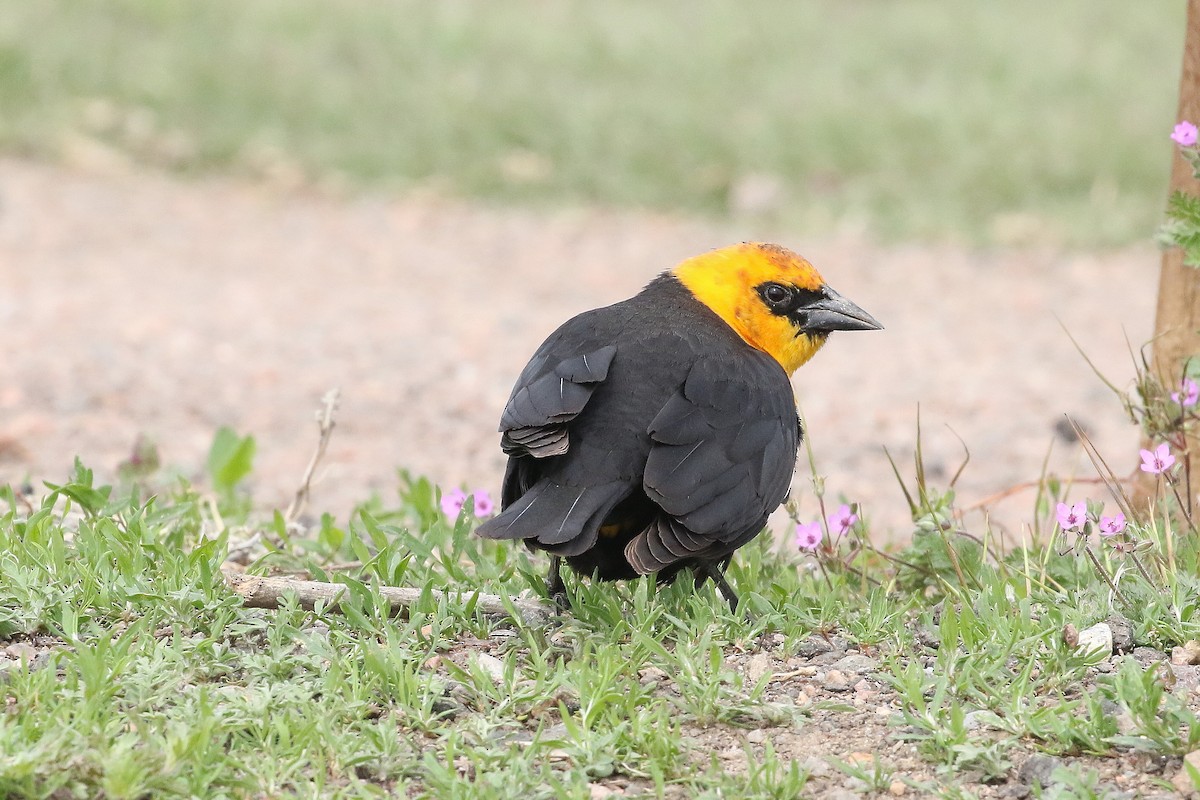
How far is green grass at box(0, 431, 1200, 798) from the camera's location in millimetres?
2979

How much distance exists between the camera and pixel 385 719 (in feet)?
10.5

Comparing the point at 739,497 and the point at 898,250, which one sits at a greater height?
the point at 898,250

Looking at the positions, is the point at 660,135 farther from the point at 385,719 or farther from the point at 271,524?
the point at 385,719

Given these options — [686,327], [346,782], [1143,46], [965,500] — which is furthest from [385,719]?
[1143,46]

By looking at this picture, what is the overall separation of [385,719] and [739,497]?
1.03 metres

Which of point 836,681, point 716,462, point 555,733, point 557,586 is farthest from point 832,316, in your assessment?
point 555,733

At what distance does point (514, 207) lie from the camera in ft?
38.8

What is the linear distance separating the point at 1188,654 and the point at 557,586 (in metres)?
1.59

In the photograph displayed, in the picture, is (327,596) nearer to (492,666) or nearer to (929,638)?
(492,666)

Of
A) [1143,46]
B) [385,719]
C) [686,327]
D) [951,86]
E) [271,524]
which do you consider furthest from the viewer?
[1143,46]

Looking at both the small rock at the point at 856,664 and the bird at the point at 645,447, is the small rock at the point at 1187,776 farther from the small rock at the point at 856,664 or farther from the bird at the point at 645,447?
the bird at the point at 645,447

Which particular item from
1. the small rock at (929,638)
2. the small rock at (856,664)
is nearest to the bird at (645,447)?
the small rock at (856,664)

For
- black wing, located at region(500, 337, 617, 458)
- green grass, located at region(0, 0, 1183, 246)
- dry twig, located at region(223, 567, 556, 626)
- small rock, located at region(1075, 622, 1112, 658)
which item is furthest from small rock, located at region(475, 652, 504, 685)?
green grass, located at region(0, 0, 1183, 246)

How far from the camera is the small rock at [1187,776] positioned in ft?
9.59
